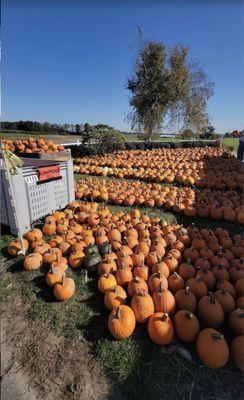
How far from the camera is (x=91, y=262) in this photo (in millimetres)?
3090

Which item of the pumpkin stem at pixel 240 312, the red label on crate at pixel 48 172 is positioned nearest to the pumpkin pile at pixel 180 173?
the red label on crate at pixel 48 172

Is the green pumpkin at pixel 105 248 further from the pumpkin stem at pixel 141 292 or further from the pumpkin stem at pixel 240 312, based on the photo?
the pumpkin stem at pixel 240 312

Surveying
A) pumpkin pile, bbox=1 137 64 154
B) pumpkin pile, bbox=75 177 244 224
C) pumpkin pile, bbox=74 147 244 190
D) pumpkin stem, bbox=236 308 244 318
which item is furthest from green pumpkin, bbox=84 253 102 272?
pumpkin pile, bbox=74 147 244 190

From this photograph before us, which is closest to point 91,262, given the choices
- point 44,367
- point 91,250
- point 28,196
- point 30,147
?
point 91,250

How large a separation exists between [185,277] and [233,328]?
2.28 ft

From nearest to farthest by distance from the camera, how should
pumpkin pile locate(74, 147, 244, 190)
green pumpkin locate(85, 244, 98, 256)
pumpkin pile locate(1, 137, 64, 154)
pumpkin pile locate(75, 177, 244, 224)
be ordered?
green pumpkin locate(85, 244, 98, 256) → pumpkin pile locate(75, 177, 244, 224) → pumpkin pile locate(1, 137, 64, 154) → pumpkin pile locate(74, 147, 244, 190)

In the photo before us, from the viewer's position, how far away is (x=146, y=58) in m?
21.7

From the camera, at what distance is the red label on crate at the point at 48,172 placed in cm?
407

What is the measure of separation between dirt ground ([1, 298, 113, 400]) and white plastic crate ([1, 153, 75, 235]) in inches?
52.0

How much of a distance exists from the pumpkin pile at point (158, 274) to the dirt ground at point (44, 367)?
1.20 feet

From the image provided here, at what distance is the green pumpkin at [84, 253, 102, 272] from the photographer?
3.09 m

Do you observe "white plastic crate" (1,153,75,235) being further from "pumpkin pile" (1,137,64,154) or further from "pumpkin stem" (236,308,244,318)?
"pumpkin stem" (236,308,244,318)

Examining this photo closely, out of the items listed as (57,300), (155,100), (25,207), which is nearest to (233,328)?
(57,300)

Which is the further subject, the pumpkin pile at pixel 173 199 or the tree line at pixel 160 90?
the tree line at pixel 160 90
